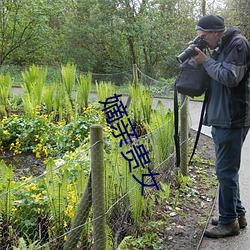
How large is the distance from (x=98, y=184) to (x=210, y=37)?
1518mm

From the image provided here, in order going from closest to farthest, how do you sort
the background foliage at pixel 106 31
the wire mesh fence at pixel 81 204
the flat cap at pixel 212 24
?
the wire mesh fence at pixel 81 204, the flat cap at pixel 212 24, the background foliage at pixel 106 31

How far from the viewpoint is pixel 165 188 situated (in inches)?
149

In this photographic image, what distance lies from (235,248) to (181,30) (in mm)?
14573

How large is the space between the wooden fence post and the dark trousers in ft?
3.77

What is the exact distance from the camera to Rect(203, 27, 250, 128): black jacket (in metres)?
2.79

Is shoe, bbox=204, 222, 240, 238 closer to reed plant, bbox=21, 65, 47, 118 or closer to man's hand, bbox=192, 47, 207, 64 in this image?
man's hand, bbox=192, 47, 207, 64

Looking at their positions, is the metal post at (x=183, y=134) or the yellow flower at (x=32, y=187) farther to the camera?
the metal post at (x=183, y=134)

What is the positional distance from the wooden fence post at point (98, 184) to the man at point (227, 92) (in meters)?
1.10

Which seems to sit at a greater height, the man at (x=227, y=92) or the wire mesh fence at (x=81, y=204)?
the man at (x=227, y=92)

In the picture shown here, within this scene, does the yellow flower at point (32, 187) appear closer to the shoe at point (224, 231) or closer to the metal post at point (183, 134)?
the shoe at point (224, 231)

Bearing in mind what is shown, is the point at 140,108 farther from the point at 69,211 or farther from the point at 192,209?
the point at 69,211

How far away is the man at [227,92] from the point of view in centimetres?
281

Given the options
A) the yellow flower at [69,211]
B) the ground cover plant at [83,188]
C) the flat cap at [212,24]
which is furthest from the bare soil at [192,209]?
the flat cap at [212,24]

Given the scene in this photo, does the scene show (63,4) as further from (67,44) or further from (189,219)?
(189,219)
